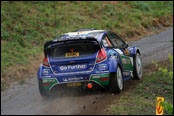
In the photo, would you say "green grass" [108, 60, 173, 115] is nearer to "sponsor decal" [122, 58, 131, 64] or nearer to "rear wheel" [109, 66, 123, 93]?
"rear wheel" [109, 66, 123, 93]

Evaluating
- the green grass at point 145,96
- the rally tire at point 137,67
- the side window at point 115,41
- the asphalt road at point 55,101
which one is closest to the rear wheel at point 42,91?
the asphalt road at point 55,101

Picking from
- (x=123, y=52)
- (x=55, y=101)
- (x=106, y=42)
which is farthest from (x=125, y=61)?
(x=55, y=101)

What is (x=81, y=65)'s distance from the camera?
9.34 metres

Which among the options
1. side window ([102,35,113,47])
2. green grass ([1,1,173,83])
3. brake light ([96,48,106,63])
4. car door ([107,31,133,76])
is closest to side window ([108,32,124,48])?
car door ([107,31,133,76])

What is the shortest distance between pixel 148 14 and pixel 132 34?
5613 millimetres

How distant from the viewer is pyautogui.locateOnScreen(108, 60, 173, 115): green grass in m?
7.87

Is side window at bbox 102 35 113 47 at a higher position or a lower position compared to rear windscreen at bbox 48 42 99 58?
higher

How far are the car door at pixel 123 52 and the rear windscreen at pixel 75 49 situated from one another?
0.95m

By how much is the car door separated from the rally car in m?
0.37

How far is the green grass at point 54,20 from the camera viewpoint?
15.9m

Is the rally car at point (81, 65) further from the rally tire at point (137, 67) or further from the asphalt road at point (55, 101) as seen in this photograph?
the rally tire at point (137, 67)

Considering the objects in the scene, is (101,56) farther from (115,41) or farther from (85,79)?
(115,41)

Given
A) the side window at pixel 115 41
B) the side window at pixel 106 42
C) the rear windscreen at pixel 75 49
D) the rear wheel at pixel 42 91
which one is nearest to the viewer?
the rear windscreen at pixel 75 49

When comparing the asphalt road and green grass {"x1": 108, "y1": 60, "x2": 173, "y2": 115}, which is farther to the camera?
the asphalt road
